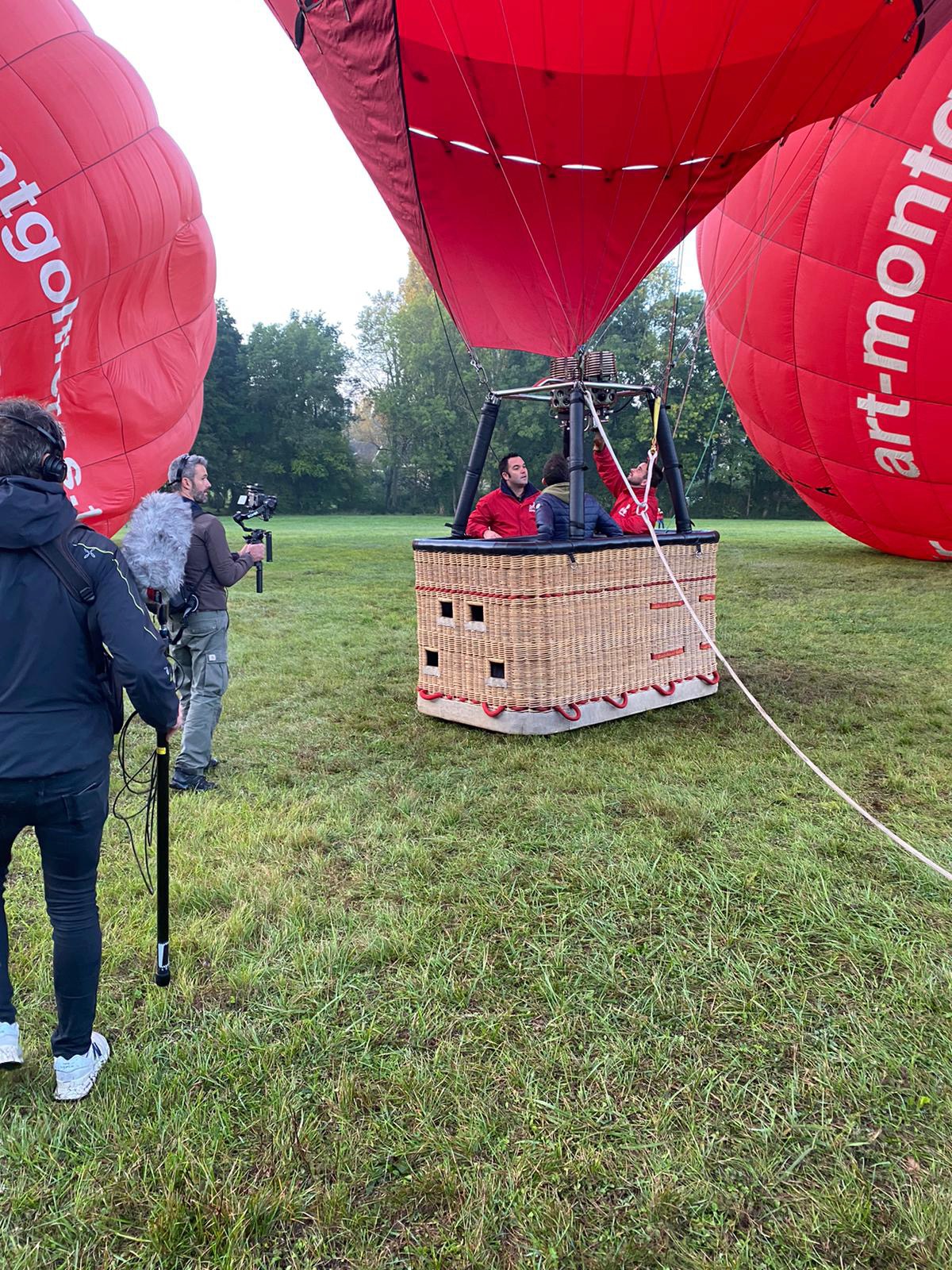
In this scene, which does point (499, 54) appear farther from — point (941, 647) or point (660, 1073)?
point (941, 647)

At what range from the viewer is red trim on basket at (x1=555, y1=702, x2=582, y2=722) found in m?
3.98

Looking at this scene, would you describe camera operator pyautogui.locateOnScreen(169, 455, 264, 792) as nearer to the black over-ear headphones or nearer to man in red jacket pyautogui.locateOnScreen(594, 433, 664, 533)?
the black over-ear headphones

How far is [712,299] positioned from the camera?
7.46 m

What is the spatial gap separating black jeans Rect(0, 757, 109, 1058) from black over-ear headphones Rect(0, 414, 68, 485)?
585 millimetres

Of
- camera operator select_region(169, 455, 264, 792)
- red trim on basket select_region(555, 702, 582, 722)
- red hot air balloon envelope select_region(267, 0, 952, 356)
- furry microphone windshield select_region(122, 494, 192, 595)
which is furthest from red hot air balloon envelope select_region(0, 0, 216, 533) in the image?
red trim on basket select_region(555, 702, 582, 722)

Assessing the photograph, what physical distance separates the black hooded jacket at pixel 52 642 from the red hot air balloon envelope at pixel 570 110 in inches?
99.7

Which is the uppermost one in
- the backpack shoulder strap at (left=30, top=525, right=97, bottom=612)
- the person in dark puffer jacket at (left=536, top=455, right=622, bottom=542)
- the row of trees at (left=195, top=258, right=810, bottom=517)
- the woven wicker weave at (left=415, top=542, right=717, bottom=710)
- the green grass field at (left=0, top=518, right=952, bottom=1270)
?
the row of trees at (left=195, top=258, right=810, bottom=517)

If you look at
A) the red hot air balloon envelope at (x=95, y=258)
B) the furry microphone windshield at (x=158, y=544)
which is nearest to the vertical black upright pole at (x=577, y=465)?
the furry microphone windshield at (x=158, y=544)

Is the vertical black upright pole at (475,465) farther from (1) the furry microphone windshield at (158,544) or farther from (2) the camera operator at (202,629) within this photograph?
(1) the furry microphone windshield at (158,544)

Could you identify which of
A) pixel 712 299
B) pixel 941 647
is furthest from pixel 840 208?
pixel 941 647

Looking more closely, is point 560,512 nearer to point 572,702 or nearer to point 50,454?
point 572,702

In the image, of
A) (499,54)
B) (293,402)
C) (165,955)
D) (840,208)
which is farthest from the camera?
(293,402)

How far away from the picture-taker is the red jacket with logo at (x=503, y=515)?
4711mm

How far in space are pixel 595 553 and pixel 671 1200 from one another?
2.95 m
